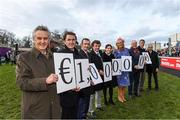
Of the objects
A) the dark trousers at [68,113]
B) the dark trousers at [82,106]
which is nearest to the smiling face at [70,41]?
the dark trousers at [68,113]

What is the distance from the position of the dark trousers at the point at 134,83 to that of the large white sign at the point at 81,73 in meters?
5.44

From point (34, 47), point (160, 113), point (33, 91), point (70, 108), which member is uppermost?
point (34, 47)

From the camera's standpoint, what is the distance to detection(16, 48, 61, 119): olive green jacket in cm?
368

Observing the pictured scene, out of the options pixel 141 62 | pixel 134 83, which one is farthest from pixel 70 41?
pixel 141 62

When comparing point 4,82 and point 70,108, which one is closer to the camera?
point 70,108

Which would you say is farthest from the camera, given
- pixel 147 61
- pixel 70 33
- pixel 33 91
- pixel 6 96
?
pixel 147 61

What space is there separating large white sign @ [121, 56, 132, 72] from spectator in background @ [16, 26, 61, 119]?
6.22 meters

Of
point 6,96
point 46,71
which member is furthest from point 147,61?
point 46,71

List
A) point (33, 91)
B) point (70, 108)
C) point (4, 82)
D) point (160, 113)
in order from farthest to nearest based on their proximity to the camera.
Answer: point (4, 82) → point (160, 113) → point (70, 108) → point (33, 91)

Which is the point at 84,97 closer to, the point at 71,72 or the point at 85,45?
the point at 71,72

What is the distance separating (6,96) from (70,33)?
19.6ft

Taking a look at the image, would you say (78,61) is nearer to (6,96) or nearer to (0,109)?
(0,109)

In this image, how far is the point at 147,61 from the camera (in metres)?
12.1

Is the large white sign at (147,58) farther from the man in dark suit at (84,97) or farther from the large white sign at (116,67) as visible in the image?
the man in dark suit at (84,97)
